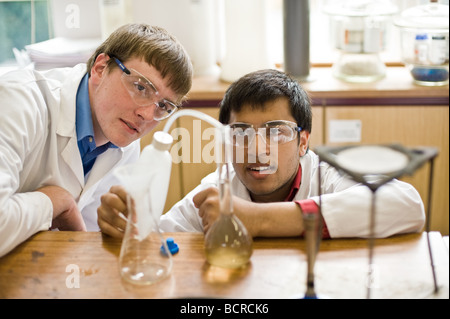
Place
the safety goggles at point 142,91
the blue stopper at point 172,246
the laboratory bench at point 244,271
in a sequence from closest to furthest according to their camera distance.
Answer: the laboratory bench at point 244,271, the blue stopper at point 172,246, the safety goggles at point 142,91

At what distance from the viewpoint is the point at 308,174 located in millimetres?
1595

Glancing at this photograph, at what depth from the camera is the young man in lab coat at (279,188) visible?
1161mm

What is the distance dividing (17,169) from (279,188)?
2.28ft

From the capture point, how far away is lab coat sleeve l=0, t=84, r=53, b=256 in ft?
3.71

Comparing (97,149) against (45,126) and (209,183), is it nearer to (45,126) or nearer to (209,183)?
(45,126)

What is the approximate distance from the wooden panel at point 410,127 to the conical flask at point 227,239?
160 cm

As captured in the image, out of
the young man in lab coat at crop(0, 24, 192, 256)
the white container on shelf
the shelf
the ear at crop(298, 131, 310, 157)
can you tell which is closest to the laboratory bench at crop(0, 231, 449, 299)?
the young man in lab coat at crop(0, 24, 192, 256)

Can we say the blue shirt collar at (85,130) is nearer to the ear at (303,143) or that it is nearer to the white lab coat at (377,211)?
the ear at (303,143)

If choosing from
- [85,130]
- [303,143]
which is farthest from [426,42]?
[85,130]

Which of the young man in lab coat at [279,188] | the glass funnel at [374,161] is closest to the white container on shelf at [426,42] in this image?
the young man in lab coat at [279,188]

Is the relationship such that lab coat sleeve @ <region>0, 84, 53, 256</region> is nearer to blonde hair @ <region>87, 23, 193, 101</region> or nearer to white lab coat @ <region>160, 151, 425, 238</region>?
blonde hair @ <region>87, 23, 193, 101</region>

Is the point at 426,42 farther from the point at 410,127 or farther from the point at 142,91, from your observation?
the point at 142,91

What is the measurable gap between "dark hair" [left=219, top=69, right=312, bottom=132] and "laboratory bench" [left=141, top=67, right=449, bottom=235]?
912 millimetres
